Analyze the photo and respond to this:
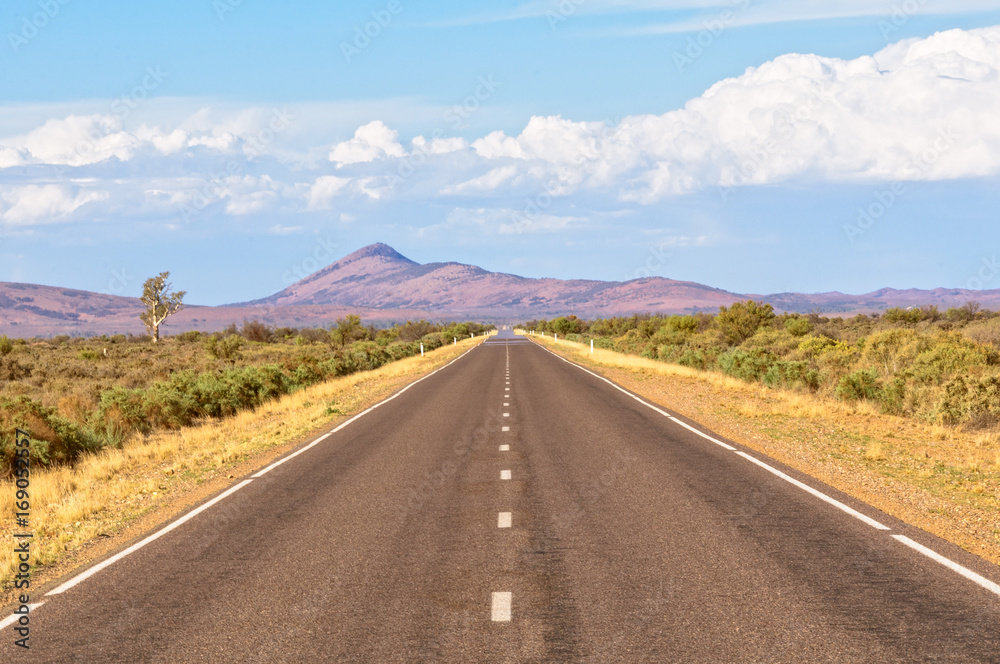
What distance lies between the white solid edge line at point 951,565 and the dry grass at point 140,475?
776 cm

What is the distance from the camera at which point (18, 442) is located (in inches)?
557

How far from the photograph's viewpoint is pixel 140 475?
1315 cm

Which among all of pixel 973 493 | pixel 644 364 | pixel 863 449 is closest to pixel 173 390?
pixel 863 449

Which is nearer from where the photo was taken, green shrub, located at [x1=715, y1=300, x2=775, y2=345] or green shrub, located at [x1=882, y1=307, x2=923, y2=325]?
green shrub, located at [x1=882, y1=307, x2=923, y2=325]

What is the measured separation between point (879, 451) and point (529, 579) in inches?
356

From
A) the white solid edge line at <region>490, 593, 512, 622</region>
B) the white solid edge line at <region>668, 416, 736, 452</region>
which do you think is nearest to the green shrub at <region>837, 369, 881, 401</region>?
the white solid edge line at <region>668, 416, 736, 452</region>

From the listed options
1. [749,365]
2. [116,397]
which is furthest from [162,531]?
[749,365]

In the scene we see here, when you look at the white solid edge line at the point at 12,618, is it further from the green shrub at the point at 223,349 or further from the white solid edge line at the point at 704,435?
the green shrub at the point at 223,349

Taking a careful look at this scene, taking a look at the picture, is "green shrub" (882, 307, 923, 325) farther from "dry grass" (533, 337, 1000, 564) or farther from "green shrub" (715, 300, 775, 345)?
"dry grass" (533, 337, 1000, 564)

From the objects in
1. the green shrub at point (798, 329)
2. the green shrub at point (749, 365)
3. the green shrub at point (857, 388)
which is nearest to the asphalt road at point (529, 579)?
the green shrub at point (857, 388)

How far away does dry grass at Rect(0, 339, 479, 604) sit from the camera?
30.0 feet

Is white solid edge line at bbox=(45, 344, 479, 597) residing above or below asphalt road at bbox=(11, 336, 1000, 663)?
below

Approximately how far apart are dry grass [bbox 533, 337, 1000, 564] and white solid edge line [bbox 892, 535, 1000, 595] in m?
0.52

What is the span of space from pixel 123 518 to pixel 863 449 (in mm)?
11446
